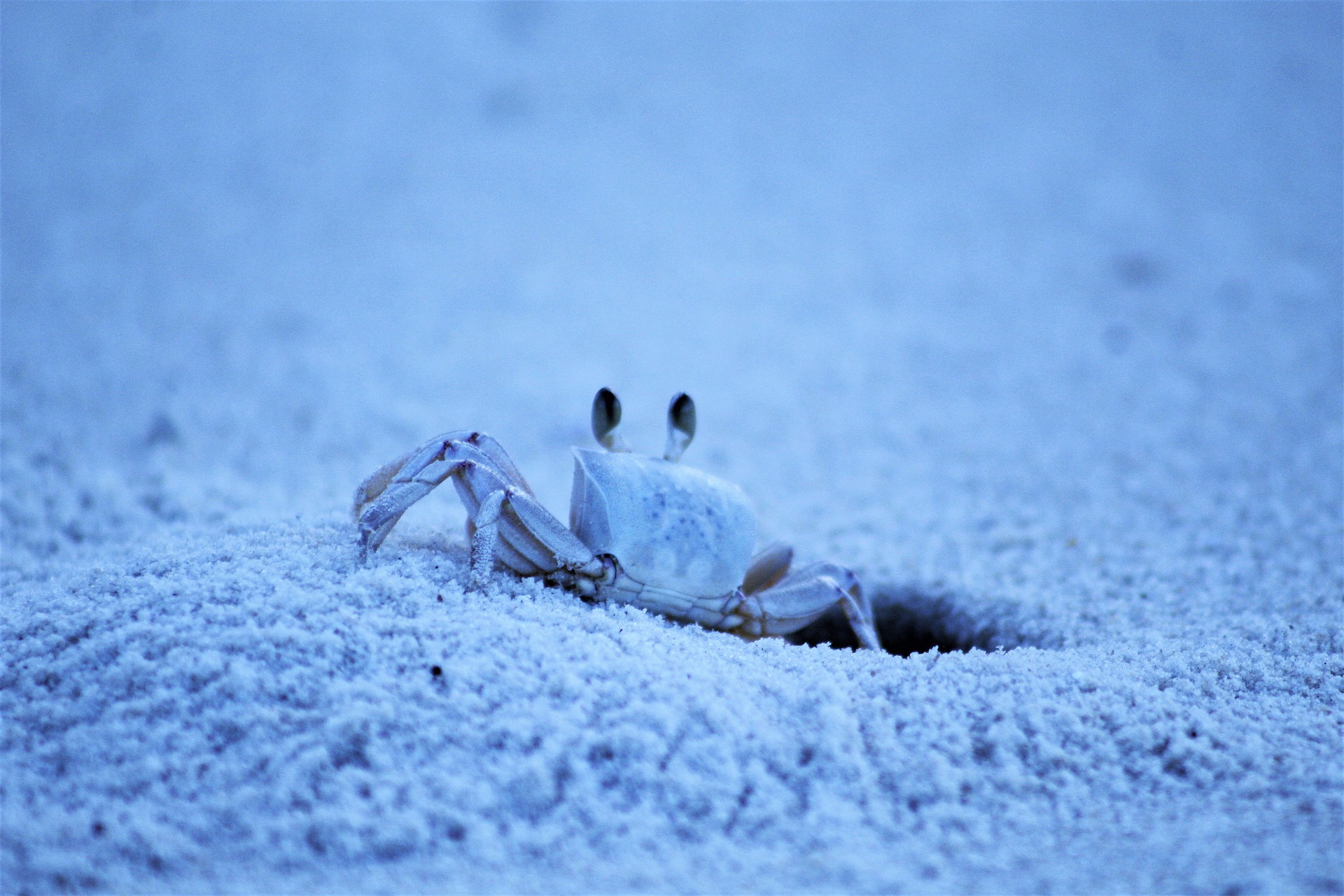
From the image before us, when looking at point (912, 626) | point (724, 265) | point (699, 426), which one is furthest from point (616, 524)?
point (724, 265)

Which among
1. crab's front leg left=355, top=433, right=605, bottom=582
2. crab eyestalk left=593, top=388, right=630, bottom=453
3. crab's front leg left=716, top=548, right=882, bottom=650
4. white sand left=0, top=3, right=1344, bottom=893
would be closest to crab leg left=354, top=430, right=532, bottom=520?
crab's front leg left=355, top=433, right=605, bottom=582

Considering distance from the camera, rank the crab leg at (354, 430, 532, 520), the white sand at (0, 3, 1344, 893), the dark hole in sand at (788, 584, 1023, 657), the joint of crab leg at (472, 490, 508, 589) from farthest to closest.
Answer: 1. the dark hole in sand at (788, 584, 1023, 657)
2. the crab leg at (354, 430, 532, 520)
3. the joint of crab leg at (472, 490, 508, 589)
4. the white sand at (0, 3, 1344, 893)

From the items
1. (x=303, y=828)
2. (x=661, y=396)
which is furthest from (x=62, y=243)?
(x=303, y=828)

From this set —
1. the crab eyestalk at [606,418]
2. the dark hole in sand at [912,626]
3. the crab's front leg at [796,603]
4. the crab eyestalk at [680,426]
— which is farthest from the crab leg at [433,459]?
the dark hole in sand at [912,626]

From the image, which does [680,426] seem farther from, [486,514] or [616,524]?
[486,514]

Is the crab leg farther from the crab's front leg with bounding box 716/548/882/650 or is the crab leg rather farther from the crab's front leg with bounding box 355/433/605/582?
the crab's front leg with bounding box 716/548/882/650

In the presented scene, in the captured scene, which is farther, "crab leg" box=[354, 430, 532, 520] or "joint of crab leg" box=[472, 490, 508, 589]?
"crab leg" box=[354, 430, 532, 520]

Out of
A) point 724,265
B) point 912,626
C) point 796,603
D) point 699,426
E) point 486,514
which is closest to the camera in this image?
point 486,514
